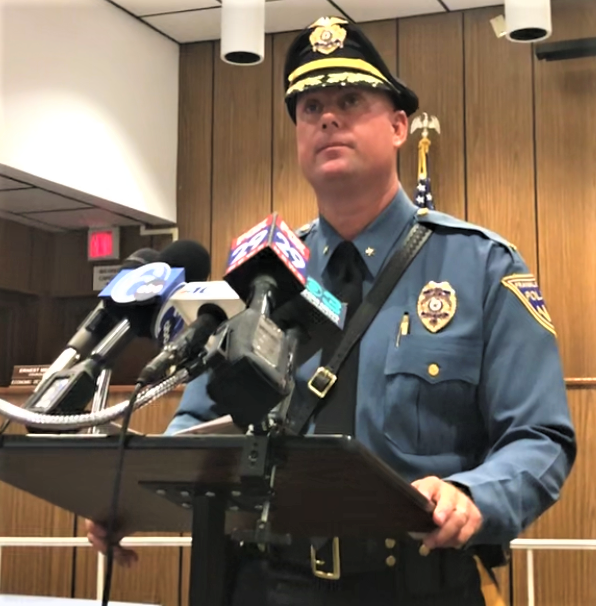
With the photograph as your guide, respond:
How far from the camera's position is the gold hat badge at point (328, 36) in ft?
5.05

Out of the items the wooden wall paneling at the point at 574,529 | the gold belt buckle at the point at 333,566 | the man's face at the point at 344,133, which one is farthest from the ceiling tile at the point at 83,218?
the gold belt buckle at the point at 333,566

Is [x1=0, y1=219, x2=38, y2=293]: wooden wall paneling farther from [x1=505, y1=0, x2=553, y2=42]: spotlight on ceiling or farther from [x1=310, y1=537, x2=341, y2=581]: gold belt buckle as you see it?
[x1=310, y1=537, x2=341, y2=581]: gold belt buckle

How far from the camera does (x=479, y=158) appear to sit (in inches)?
175

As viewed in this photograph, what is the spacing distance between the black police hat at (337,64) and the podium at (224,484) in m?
0.72

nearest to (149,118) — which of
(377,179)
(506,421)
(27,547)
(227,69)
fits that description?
(227,69)

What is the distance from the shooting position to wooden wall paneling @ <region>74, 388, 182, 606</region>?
381 cm

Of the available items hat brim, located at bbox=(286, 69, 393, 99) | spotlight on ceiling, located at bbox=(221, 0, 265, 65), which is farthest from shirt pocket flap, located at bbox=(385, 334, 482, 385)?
spotlight on ceiling, located at bbox=(221, 0, 265, 65)

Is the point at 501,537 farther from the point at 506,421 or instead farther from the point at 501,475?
the point at 506,421

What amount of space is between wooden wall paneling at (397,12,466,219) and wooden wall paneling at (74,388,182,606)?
158 cm

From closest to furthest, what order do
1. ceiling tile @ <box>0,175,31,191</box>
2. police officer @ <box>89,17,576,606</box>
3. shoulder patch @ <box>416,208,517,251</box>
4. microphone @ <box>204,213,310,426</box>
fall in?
microphone @ <box>204,213,310,426</box>, police officer @ <box>89,17,576,606</box>, shoulder patch @ <box>416,208,517,251</box>, ceiling tile @ <box>0,175,31,191</box>

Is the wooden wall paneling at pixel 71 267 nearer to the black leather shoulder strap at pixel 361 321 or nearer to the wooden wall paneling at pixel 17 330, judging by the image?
the wooden wall paneling at pixel 17 330

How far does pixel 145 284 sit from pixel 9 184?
11.5ft

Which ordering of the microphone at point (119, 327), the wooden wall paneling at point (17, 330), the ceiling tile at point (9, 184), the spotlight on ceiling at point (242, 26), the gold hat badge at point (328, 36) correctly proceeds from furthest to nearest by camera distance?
the wooden wall paneling at point (17, 330) < the ceiling tile at point (9, 184) < the spotlight on ceiling at point (242, 26) < the gold hat badge at point (328, 36) < the microphone at point (119, 327)

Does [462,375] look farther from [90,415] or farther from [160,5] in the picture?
[160,5]
